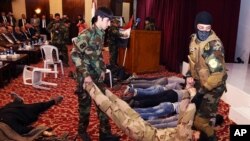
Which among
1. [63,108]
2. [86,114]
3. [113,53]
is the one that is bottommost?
[63,108]

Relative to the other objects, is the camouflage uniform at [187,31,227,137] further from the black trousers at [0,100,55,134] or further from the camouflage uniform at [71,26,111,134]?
the black trousers at [0,100,55,134]

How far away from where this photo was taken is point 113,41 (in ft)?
23.1

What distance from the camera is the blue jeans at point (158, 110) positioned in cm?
375

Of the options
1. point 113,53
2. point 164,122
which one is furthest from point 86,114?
point 113,53

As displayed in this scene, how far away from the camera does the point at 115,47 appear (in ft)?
23.4

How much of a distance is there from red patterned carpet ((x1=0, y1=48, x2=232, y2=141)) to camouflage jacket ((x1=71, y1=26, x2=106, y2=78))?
0.95 m

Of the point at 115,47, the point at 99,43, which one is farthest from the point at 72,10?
the point at 99,43

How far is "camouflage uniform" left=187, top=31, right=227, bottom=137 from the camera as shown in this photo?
8.10 feet

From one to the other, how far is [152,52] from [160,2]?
2125 mm

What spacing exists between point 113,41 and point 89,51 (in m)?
4.18

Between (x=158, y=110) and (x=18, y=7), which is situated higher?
(x=18, y=7)

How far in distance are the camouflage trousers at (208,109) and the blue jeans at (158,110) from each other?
1.11 metres

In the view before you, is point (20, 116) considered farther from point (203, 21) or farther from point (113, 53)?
point (113, 53)

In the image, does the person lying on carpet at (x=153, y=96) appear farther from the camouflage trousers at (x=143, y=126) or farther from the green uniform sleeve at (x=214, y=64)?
the camouflage trousers at (x=143, y=126)
